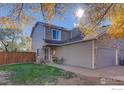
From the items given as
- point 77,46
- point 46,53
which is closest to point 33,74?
point 46,53

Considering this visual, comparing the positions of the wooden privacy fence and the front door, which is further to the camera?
the front door

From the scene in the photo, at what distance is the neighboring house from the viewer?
3.19 m

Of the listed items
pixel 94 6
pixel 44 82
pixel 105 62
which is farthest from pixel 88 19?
pixel 44 82

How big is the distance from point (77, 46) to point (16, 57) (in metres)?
1.13

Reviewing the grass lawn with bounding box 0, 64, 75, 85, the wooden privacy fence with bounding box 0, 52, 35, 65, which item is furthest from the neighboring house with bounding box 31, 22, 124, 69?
the grass lawn with bounding box 0, 64, 75, 85

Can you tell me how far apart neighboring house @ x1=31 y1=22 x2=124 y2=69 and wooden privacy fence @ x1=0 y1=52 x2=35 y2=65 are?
0.52 feet

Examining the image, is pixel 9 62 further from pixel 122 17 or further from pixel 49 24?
pixel 122 17

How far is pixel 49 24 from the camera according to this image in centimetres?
321

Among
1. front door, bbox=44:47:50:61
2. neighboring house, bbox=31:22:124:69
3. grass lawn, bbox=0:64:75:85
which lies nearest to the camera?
grass lawn, bbox=0:64:75:85

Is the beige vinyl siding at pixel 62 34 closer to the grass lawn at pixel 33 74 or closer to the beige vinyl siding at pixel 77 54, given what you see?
the beige vinyl siding at pixel 77 54

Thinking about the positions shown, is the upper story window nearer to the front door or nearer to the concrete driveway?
the front door

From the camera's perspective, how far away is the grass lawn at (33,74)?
3.09m

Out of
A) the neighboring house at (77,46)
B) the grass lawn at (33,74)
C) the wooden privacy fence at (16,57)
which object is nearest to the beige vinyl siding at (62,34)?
the neighboring house at (77,46)

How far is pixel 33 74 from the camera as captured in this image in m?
3.15
